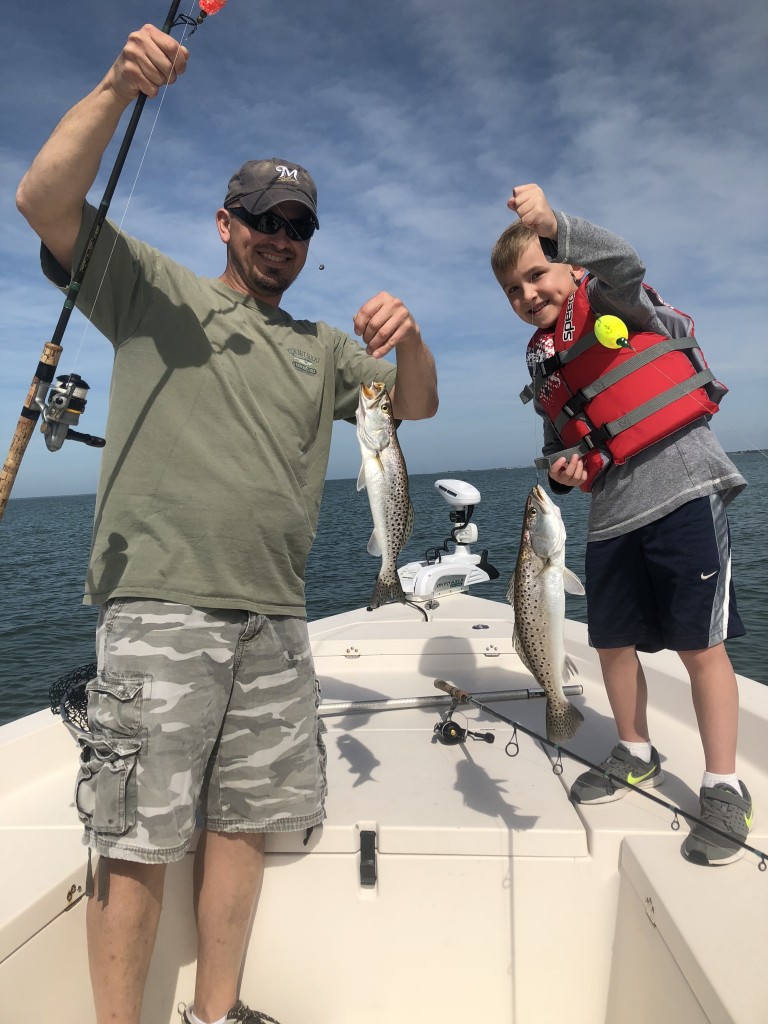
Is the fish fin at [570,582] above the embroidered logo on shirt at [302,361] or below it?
below

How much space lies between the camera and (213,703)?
2.33 metres

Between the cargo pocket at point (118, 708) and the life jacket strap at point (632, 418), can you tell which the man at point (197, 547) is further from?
the life jacket strap at point (632, 418)

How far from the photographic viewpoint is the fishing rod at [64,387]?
7.53 ft

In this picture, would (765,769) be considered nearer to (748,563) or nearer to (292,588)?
(292,588)

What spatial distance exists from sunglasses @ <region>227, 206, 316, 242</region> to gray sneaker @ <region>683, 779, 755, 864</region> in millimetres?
2983

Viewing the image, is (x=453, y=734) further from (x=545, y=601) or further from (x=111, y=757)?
(x=111, y=757)

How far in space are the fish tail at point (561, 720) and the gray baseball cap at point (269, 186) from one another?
244 cm

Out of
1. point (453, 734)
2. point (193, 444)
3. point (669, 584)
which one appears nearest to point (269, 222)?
point (193, 444)

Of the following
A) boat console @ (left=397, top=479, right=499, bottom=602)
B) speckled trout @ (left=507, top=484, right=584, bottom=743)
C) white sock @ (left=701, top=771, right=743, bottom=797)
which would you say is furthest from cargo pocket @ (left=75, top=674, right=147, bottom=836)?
boat console @ (left=397, top=479, right=499, bottom=602)

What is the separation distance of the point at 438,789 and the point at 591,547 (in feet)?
4.64

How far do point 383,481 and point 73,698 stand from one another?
2.16 m

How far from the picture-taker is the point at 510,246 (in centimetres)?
316

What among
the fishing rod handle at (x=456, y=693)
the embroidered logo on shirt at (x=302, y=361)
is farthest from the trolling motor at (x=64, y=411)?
the fishing rod handle at (x=456, y=693)

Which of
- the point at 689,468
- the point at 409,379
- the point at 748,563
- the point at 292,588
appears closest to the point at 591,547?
the point at 689,468
